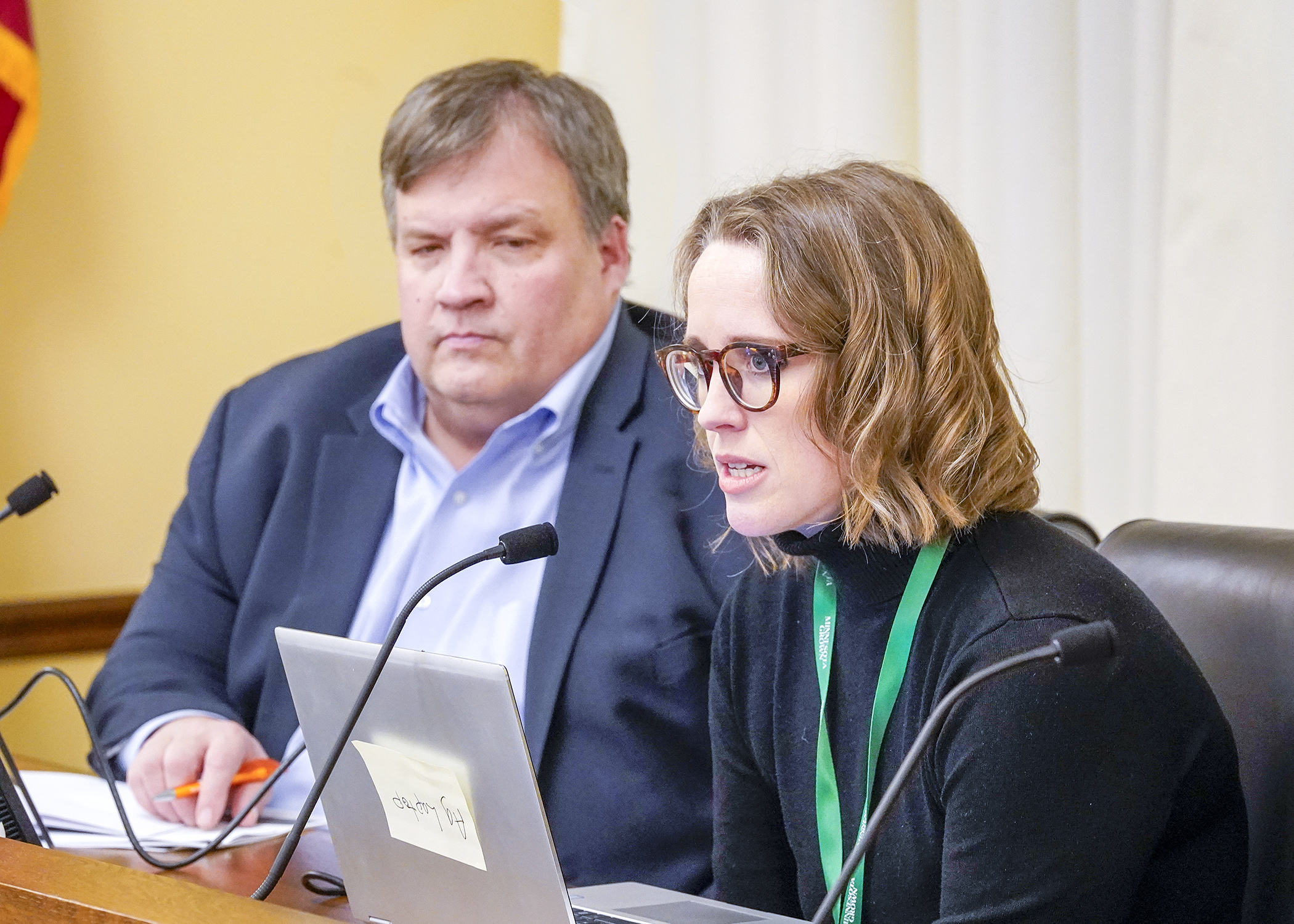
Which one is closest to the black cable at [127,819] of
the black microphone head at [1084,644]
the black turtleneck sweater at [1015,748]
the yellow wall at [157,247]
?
the black turtleneck sweater at [1015,748]

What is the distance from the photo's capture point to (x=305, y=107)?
2.38 metres

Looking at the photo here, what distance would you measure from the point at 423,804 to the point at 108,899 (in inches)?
8.0

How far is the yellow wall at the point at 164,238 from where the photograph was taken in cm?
212

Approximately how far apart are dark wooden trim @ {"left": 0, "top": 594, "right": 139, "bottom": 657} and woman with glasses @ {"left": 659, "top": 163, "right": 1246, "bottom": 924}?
1.48 metres

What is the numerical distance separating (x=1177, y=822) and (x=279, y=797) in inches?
39.3

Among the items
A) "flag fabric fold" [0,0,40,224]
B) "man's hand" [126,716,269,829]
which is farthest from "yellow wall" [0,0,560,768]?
"man's hand" [126,716,269,829]

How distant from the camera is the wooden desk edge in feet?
2.35

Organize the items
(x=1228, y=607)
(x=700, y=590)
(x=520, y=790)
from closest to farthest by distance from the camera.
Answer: (x=520, y=790)
(x=1228, y=607)
(x=700, y=590)

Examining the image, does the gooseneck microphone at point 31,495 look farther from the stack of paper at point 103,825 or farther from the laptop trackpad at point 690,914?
the laptop trackpad at point 690,914

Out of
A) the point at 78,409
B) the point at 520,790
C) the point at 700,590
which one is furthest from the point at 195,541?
the point at 520,790

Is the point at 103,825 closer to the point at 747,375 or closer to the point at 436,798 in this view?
the point at 436,798

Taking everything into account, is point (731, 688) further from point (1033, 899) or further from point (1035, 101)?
point (1035, 101)

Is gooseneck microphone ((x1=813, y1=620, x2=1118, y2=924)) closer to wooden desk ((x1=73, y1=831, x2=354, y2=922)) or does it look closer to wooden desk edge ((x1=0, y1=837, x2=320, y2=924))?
wooden desk edge ((x1=0, y1=837, x2=320, y2=924))

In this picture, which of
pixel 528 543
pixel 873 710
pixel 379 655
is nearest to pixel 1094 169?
pixel 873 710
